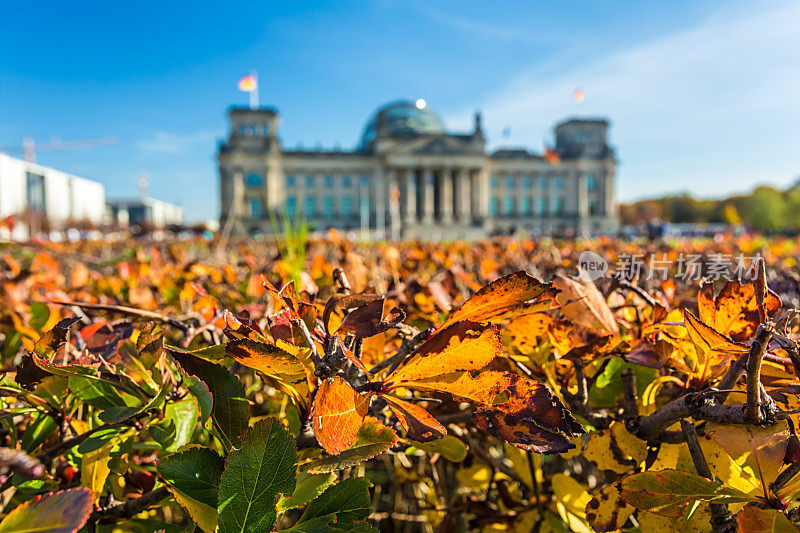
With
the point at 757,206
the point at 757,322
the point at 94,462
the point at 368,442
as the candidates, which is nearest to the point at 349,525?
the point at 368,442

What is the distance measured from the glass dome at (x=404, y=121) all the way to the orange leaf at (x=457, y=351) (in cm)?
4226

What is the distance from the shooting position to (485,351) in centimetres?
30

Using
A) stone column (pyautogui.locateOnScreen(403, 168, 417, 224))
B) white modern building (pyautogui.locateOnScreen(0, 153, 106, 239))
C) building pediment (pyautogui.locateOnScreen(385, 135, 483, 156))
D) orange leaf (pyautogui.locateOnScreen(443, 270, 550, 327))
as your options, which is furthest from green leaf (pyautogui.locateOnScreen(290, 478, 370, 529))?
building pediment (pyautogui.locateOnScreen(385, 135, 483, 156))

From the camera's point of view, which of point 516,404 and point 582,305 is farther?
point 582,305

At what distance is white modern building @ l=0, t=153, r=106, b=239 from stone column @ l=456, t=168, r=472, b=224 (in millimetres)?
24547

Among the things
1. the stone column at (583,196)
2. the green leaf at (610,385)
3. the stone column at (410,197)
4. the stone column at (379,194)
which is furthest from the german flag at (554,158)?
the green leaf at (610,385)

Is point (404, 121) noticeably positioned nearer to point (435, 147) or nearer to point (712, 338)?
point (435, 147)

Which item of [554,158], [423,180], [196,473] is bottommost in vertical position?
[196,473]

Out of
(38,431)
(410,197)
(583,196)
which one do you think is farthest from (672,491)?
(583,196)

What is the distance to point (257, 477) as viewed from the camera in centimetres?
28

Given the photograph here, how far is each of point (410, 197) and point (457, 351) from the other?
38.2 metres

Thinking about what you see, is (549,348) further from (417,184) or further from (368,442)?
(417,184)

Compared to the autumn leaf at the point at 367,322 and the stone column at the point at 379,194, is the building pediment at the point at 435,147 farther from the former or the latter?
the autumn leaf at the point at 367,322

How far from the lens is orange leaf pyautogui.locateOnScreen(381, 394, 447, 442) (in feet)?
0.93
